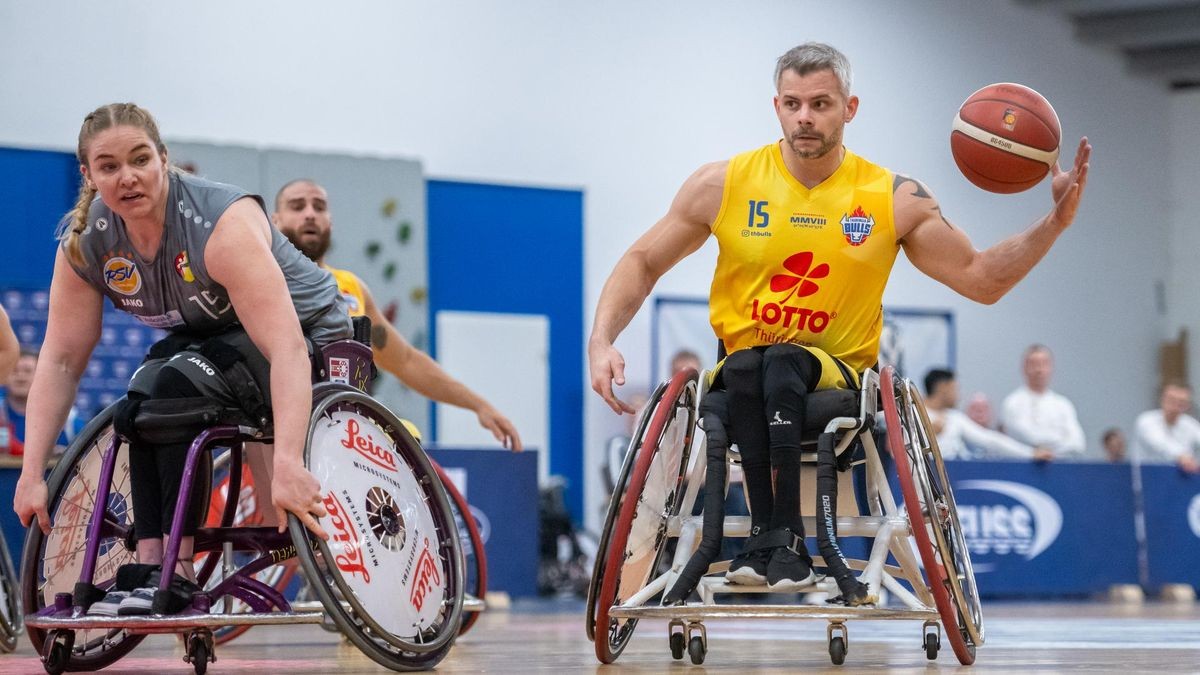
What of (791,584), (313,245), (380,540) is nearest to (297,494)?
(380,540)

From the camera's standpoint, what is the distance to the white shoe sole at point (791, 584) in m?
3.38

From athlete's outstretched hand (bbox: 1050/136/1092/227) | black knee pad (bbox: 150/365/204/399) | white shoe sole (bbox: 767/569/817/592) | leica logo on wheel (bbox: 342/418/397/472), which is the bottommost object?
white shoe sole (bbox: 767/569/817/592)

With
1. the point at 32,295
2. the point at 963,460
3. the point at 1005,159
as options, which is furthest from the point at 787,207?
the point at 32,295

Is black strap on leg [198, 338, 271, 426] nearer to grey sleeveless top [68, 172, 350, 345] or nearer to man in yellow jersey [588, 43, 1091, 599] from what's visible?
grey sleeveless top [68, 172, 350, 345]

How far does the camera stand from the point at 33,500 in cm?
335

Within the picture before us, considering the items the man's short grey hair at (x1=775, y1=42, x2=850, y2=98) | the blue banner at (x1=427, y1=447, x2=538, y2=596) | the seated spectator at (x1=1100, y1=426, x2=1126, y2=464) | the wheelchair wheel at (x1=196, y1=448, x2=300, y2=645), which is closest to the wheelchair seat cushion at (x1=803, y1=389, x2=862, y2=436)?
the man's short grey hair at (x1=775, y1=42, x2=850, y2=98)

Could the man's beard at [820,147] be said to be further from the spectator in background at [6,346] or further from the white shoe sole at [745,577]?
the spectator in background at [6,346]

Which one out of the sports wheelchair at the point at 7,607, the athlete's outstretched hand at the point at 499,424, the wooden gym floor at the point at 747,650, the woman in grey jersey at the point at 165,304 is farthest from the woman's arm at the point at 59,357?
the athlete's outstretched hand at the point at 499,424

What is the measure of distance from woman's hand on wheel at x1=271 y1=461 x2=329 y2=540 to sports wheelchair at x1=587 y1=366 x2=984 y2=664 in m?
0.64

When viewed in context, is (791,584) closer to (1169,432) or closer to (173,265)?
(173,265)

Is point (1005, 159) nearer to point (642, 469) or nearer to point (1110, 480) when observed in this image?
point (642, 469)

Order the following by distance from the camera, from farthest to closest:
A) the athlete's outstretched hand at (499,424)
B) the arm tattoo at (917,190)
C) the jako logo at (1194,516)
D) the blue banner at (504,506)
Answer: the jako logo at (1194,516) → the blue banner at (504,506) → the athlete's outstretched hand at (499,424) → the arm tattoo at (917,190)

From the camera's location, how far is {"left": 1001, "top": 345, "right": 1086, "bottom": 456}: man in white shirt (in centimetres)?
1081

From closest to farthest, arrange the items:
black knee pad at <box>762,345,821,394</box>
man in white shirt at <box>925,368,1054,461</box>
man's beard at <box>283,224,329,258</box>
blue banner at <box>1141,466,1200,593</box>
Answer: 1. black knee pad at <box>762,345,821,394</box>
2. man's beard at <box>283,224,329,258</box>
3. blue banner at <box>1141,466,1200,593</box>
4. man in white shirt at <box>925,368,1054,461</box>
